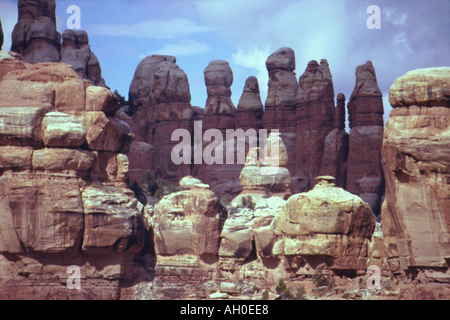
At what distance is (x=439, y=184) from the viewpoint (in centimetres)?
2631

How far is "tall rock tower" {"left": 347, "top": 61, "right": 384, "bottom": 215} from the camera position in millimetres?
53844

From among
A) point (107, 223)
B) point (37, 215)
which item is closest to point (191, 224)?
point (107, 223)

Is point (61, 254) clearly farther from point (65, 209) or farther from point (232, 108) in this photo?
point (232, 108)

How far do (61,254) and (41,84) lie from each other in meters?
8.22

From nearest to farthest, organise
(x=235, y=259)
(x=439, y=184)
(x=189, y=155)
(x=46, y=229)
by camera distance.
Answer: (x=439, y=184), (x=46, y=229), (x=235, y=259), (x=189, y=155)

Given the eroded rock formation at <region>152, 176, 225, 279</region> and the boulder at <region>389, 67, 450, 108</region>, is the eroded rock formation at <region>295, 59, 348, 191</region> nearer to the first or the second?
the eroded rock formation at <region>152, 176, 225, 279</region>

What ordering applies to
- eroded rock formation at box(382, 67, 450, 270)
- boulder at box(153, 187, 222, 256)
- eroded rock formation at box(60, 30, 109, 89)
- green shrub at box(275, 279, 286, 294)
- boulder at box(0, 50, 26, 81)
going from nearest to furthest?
1. eroded rock formation at box(382, 67, 450, 270)
2. green shrub at box(275, 279, 286, 294)
3. boulder at box(153, 187, 222, 256)
4. boulder at box(0, 50, 26, 81)
5. eroded rock formation at box(60, 30, 109, 89)

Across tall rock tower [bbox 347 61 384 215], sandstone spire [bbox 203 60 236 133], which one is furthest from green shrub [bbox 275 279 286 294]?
sandstone spire [bbox 203 60 236 133]

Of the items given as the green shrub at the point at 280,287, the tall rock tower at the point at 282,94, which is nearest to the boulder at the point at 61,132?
the green shrub at the point at 280,287

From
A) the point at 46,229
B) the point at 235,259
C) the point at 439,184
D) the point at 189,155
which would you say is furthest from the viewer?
the point at 189,155

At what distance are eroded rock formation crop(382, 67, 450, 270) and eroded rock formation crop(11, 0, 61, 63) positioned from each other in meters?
39.2

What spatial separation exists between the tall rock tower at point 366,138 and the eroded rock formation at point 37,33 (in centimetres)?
2416

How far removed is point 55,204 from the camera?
113ft

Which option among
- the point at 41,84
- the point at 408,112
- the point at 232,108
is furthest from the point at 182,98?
the point at 408,112
